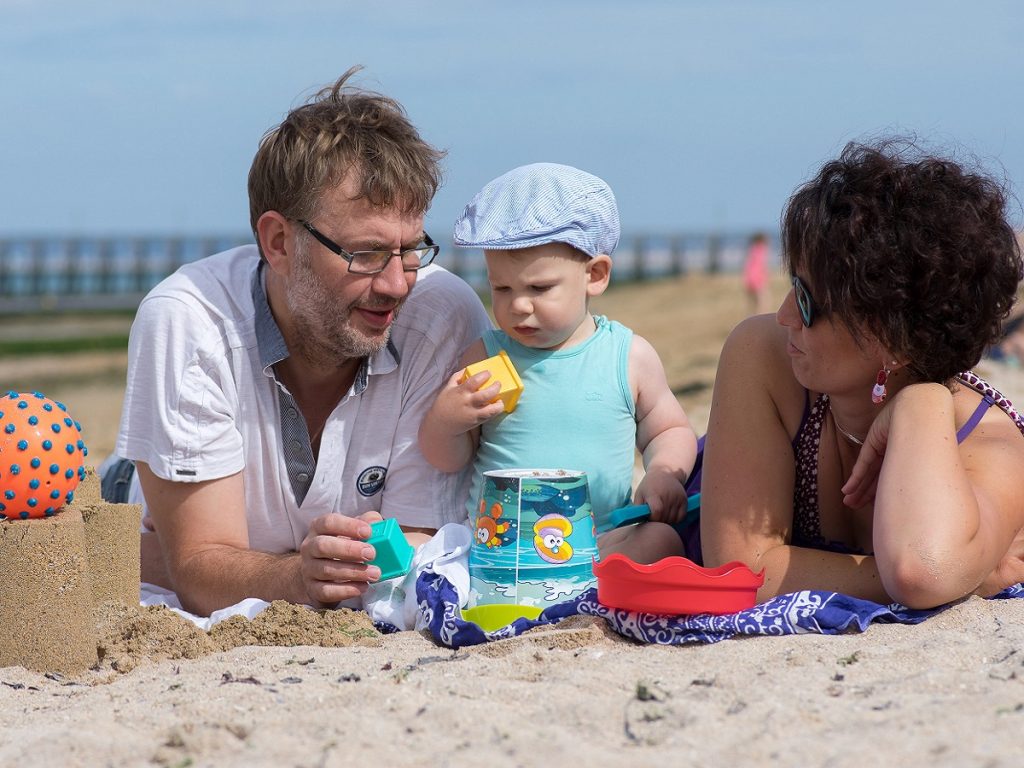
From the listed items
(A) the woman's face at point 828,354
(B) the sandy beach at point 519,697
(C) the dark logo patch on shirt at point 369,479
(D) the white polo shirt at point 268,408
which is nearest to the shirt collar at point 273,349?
(D) the white polo shirt at point 268,408

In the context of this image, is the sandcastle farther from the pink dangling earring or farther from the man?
the pink dangling earring

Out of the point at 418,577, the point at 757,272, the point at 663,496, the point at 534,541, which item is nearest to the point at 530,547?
the point at 534,541

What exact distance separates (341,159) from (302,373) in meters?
0.76

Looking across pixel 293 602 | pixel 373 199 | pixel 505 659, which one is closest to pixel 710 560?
pixel 505 659

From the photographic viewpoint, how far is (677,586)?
10.4 ft

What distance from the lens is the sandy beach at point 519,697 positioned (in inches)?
90.7

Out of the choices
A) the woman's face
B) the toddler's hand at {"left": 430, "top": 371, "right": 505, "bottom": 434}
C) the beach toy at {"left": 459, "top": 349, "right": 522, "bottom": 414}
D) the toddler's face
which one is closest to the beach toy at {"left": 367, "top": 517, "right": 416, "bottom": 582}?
the toddler's hand at {"left": 430, "top": 371, "right": 505, "bottom": 434}

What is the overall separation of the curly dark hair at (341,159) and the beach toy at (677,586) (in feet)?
4.93

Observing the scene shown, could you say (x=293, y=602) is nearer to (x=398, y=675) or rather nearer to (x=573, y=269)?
(x=398, y=675)

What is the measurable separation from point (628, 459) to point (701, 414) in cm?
439

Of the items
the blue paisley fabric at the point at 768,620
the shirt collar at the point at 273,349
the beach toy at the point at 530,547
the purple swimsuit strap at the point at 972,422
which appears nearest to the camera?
the blue paisley fabric at the point at 768,620

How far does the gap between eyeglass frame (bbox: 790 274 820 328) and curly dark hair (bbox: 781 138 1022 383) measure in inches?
0.7

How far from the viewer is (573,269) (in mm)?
4066

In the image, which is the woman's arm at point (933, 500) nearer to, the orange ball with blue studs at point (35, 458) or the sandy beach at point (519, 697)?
the sandy beach at point (519, 697)
